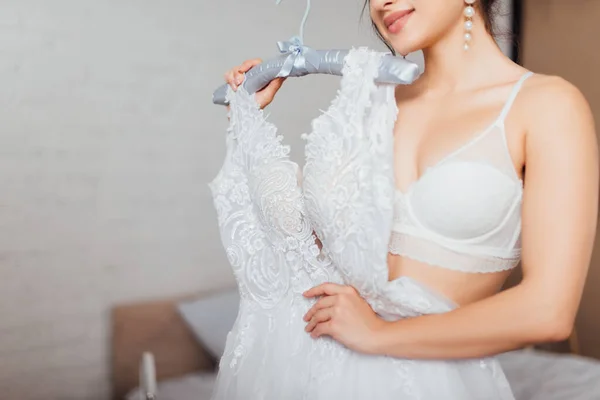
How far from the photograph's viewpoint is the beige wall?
2980 millimetres

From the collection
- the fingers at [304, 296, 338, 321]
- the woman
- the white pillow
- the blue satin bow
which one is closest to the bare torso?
the woman

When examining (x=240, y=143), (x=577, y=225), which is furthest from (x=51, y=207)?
(x=577, y=225)

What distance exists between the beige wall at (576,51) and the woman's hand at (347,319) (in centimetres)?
223

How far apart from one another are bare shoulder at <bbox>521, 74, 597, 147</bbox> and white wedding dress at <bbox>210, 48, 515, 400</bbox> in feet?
A: 0.64

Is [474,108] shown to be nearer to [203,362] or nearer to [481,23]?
[481,23]

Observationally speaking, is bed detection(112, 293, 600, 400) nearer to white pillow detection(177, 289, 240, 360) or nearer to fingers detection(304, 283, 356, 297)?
white pillow detection(177, 289, 240, 360)

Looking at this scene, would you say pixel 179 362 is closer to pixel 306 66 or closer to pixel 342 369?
pixel 342 369

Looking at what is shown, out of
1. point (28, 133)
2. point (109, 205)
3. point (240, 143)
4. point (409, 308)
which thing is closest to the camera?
point (409, 308)

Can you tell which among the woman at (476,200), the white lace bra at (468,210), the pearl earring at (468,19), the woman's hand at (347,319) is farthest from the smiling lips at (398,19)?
the woman's hand at (347,319)

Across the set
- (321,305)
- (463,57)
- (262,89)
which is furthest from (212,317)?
(463,57)

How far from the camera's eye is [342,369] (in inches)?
47.1

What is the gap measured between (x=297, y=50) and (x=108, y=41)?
1.56 metres

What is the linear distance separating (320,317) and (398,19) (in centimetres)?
54

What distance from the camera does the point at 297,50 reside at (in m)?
1.29
